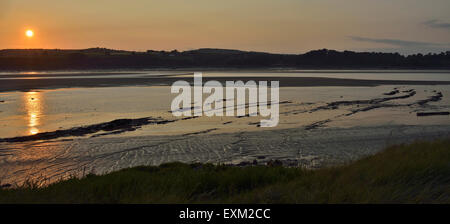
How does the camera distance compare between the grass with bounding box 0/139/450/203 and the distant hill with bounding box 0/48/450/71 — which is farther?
the distant hill with bounding box 0/48/450/71

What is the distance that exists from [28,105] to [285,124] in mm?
16253

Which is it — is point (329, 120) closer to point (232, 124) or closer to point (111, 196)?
point (232, 124)

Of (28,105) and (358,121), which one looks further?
(28,105)

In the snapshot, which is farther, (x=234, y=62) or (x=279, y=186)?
(x=234, y=62)

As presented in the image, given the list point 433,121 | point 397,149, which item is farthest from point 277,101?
point 397,149

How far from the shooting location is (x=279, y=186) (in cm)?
814

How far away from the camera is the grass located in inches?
280

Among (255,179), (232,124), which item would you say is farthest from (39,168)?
(232,124)

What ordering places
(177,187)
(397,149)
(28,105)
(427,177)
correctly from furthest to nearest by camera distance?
(28,105) < (397,149) < (177,187) < (427,177)

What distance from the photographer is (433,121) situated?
68.4ft

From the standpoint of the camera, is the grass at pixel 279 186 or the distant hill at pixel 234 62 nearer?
the grass at pixel 279 186

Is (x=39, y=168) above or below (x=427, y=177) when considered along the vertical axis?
below

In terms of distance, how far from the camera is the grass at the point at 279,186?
7.11 meters
